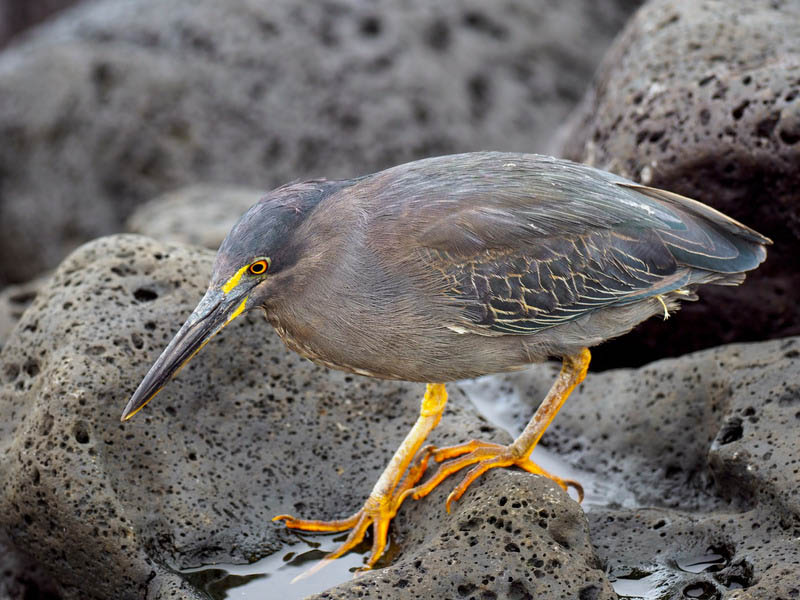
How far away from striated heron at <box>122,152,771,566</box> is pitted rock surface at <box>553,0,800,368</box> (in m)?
0.75

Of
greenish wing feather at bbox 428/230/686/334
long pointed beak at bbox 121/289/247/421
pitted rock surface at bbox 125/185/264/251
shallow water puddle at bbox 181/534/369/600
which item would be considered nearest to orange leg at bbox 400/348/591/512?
greenish wing feather at bbox 428/230/686/334

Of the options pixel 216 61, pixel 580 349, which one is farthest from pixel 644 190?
pixel 216 61

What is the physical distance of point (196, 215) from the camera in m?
6.89

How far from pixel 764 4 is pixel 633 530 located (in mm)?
3450

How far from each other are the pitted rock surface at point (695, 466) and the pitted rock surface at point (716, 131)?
804 mm

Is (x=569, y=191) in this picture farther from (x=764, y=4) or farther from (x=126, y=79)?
(x=126, y=79)

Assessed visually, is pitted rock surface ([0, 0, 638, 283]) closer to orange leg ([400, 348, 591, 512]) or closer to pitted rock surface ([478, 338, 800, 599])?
pitted rock surface ([478, 338, 800, 599])

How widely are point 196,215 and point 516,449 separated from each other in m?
3.42

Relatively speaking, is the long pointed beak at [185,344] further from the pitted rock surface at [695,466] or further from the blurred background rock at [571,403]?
the pitted rock surface at [695,466]

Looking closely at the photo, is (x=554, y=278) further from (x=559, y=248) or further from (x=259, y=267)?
(x=259, y=267)

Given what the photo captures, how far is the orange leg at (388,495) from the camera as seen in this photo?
4262 millimetres

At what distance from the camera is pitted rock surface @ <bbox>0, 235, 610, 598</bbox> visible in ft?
12.5

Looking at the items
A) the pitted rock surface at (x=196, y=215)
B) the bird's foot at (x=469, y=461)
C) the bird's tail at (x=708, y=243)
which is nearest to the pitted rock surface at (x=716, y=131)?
the bird's tail at (x=708, y=243)

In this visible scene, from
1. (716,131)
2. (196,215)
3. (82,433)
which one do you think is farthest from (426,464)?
(196,215)
